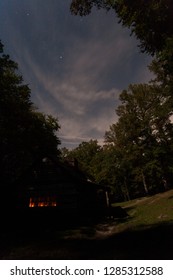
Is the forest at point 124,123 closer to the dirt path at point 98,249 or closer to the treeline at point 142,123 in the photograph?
the treeline at point 142,123

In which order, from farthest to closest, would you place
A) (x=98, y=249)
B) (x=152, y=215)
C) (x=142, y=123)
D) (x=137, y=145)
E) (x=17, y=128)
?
(x=137, y=145), (x=142, y=123), (x=17, y=128), (x=152, y=215), (x=98, y=249)

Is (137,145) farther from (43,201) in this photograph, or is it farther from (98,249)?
(98,249)

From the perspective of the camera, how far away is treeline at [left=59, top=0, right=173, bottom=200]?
1252 centimetres

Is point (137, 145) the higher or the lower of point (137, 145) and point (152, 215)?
the higher

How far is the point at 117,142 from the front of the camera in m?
37.3

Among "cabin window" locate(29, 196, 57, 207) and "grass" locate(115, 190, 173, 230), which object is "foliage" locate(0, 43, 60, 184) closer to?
"cabin window" locate(29, 196, 57, 207)

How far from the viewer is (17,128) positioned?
23047mm

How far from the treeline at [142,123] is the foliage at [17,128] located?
6963 mm

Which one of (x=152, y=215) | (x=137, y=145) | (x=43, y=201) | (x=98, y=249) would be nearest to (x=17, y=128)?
(x=43, y=201)

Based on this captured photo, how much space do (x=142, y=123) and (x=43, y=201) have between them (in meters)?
16.0

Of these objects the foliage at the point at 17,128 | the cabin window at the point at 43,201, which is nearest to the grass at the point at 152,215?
the cabin window at the point at 43,201

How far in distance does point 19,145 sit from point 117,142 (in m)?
17.0

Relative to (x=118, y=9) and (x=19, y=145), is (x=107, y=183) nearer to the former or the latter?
(x=19, y=145)
